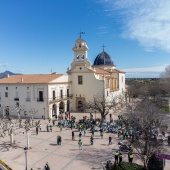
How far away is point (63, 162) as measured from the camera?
16812 mm

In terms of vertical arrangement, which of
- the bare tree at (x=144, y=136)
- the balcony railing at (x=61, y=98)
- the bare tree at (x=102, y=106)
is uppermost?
the balcony railing at (x=61, y=98)

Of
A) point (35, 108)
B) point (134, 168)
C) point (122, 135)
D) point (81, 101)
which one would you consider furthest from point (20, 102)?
point (134, 168)

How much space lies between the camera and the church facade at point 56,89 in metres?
35.7

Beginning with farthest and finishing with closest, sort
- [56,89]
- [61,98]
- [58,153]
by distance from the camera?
1. [61,98]
2. [56,89]
3. [58,153]

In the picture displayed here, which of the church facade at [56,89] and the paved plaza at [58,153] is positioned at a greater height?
the church facade at [56,89]

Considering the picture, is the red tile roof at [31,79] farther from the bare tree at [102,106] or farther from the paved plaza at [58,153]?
the paved plaza at [58,153]

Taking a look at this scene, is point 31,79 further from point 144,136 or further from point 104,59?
point 144,136

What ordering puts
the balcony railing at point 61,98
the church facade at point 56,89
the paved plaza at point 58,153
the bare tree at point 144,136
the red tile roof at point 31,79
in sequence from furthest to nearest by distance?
the red tile roof at point 31,79, the balcony railing at point 61,98, the church facade at point 56,89, the paved plaza at point 58,153, the bare tree at point 144,136

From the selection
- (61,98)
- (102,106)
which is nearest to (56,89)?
(61,98)

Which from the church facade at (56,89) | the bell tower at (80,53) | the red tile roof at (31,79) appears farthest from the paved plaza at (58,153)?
the bell tower at (80,53)

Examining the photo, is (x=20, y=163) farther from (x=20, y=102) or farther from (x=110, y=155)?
(x=20, y=102)

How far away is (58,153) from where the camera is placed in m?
18.9

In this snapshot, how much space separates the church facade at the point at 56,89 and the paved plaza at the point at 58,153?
11379 millimetres

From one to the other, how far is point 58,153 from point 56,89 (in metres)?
19.4
